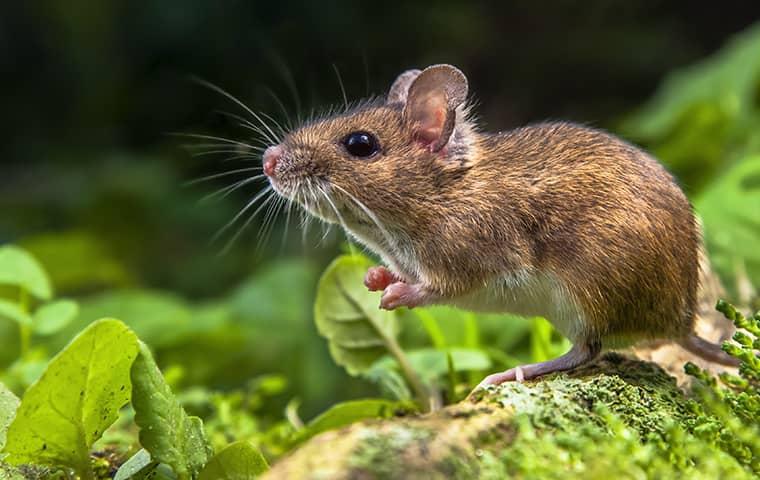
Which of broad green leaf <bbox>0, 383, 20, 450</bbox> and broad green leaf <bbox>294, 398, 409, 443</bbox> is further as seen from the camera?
broad green leaf <bbox>294, 398, 409, 443</bbox>

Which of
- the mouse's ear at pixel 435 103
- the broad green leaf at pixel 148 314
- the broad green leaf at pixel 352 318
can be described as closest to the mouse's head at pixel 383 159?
the mouse's ear at pixel 435 103

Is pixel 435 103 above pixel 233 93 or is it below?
below

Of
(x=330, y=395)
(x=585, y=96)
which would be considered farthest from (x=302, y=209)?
(x=585, y=96)

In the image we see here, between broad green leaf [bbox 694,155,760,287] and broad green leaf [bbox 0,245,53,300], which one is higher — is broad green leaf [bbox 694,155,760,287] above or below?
below

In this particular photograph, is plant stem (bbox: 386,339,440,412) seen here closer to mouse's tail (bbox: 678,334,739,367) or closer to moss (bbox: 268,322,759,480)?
mouse's tail (bbox: 678,334,739,367)

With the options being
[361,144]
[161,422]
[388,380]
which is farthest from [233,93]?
[161,422]

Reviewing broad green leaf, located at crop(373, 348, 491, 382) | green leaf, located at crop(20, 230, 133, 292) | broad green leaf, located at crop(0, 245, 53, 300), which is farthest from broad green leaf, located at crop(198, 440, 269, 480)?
green leaf, located at crop(20, 230, 133, 292)

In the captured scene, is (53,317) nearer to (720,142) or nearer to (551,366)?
(551,366)
